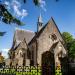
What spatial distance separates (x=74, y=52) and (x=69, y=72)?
47742 mm

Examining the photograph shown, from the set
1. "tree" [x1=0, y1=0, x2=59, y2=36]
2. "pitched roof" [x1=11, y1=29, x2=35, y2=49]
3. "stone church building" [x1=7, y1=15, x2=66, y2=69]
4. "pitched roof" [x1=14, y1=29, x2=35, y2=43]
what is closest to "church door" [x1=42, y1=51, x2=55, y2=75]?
"tree" [x1=0, y1=0, x2=59, y2=36]

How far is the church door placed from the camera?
10.9 meters

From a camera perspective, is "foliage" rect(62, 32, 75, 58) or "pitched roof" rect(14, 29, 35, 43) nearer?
"pitched roof" rect(14, 29, 35, 43)

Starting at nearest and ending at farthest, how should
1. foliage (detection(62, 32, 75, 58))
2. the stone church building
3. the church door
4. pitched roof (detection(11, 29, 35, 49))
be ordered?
the church door
the stone church building
pitched roof (detection(11, 29, 35, 49))
foliage (detection(62, 32, 75, 58))

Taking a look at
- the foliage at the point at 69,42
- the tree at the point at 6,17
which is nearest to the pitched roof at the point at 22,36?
the foliage at the point at 69,42

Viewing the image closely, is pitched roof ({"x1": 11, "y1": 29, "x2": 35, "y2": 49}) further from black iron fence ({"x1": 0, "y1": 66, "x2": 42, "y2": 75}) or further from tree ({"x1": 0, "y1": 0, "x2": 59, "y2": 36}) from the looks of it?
tree ({"x1": 0, "y1": 0, "x2": 59, "y2": 36})

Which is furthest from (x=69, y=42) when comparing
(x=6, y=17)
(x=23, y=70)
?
(x=6, y=17)

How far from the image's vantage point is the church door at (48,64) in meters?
10.9

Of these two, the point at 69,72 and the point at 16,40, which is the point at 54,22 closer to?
the point at 16,40

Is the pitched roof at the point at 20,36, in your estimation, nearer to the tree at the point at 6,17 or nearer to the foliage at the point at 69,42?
the foliage at the point at 69,42

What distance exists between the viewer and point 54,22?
44156 millimetres

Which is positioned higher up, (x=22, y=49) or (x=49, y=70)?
(x=22, y=49)

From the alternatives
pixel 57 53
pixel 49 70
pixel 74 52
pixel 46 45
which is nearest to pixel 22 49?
pixel 46 45

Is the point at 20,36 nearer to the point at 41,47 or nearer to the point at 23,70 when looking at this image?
the point at 41,47
